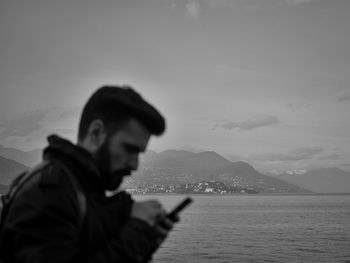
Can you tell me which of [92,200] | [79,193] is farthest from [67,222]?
[92,200]

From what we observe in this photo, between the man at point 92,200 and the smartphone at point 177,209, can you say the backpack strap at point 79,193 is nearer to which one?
the man at point 92,200

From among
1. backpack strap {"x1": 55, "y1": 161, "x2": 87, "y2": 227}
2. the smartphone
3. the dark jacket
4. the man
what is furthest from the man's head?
the smartphone

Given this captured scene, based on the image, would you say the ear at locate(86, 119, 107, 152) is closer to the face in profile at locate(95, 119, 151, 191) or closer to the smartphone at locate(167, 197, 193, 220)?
the face in profile at locate(95, 119, 151, 191)

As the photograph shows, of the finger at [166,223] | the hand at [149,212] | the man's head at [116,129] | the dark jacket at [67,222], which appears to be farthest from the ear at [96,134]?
the finger at [166,223]

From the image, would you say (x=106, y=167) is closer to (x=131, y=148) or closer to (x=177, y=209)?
(x=131, y=148)

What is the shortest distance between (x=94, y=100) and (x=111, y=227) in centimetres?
88

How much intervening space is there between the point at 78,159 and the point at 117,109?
0.43 meters

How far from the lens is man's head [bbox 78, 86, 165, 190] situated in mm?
2998

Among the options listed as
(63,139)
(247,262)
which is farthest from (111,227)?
(247,262)

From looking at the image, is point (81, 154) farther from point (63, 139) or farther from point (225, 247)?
point (225, 247)

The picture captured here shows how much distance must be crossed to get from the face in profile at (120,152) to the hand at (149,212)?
28 centimetres

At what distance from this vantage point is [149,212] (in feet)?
9.26

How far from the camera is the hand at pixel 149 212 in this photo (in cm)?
280

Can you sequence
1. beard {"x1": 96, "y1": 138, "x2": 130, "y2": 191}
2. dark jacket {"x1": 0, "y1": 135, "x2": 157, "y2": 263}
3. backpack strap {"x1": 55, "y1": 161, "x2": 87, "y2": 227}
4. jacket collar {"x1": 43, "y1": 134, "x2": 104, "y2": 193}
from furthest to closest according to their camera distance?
beard {"x1": 96, "y1": 138, "x2": 130, "y2": 191} < jacket collar {"x1": 43, "y1": 134, "x2": 104, "y2": 193} < backpack strap {"x1": 55, "y1": 161, "x2": 87, "y2": 227} < dark jacket {"x1": 0, "y1": 135, "x2": 157, "y2": 263}
